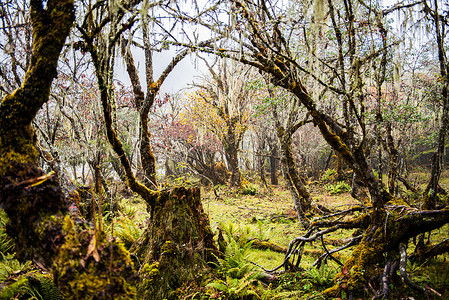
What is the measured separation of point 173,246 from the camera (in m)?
3.07

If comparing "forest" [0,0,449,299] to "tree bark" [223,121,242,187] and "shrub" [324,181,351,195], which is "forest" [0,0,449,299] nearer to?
"shrub" [324,181,351,195]

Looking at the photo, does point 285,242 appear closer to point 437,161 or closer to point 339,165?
point 437,161

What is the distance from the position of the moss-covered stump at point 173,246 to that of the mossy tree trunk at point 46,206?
6.81 ft

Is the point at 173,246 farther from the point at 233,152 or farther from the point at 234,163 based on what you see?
the point at 233,152

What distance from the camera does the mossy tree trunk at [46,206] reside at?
973 mm

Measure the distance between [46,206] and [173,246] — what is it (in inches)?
87.3

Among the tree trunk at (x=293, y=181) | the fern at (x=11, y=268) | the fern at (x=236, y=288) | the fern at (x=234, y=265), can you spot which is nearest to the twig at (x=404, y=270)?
the fern at (x=236, y=288)

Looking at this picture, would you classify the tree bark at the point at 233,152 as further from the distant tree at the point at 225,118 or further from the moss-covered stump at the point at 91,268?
the moss-covered stump at the point at 91,268

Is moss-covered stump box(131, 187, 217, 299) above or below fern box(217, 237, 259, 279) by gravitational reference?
above

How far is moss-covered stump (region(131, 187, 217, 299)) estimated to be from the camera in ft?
9.40

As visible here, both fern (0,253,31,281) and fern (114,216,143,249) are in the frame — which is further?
fern (114,216,143,249)

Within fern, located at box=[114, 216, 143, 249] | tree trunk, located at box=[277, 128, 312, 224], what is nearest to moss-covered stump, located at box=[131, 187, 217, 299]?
fern, located at box=[114, 216, 143, 249]

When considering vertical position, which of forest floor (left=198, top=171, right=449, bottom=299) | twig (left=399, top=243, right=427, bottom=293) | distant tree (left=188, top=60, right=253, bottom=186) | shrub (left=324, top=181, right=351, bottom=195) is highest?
distant tree (left=188, top=60, right=253, bottom=186)

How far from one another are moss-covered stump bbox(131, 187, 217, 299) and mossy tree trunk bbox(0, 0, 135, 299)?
6.81ft
